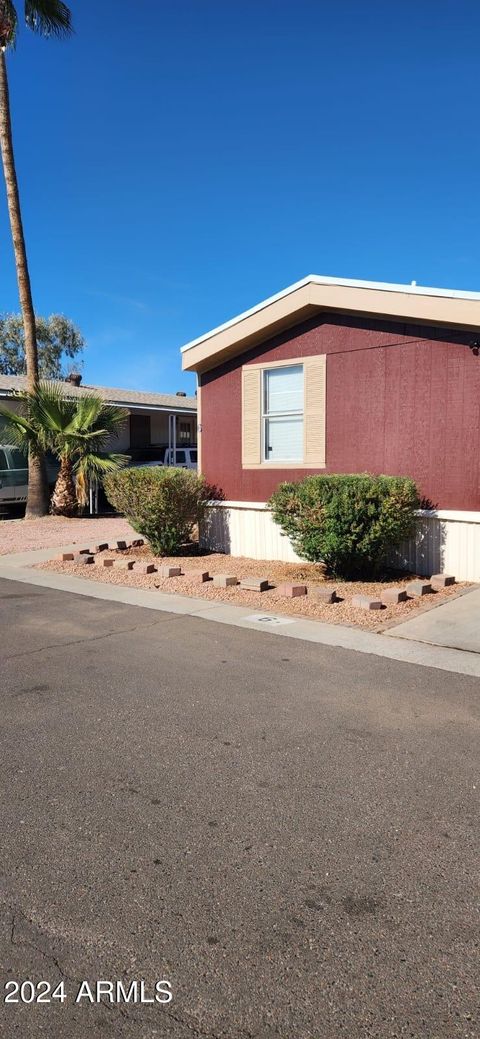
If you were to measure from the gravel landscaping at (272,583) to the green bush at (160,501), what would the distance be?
43 cm

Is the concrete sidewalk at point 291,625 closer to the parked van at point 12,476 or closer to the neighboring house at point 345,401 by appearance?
the neighboring house at point 345,401

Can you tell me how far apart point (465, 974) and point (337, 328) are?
8.96 m

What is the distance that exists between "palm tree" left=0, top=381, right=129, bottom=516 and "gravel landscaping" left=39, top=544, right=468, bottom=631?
6010mm

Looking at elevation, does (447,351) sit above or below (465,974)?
above

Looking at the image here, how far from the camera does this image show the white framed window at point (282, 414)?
10.8 meters

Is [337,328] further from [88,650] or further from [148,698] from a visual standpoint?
[148,698]

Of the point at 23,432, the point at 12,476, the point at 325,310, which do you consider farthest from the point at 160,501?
the point at 12,476

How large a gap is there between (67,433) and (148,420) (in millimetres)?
9918

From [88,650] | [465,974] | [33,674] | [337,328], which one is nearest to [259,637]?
[88,650]

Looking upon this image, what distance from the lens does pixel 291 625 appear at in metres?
7.07

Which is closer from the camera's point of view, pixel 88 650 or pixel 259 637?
pixel 88 650

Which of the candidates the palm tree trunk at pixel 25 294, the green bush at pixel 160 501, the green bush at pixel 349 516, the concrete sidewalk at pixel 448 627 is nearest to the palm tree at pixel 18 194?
the palm tree trunk at pixel 25 294

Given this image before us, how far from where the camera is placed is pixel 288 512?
898 cm

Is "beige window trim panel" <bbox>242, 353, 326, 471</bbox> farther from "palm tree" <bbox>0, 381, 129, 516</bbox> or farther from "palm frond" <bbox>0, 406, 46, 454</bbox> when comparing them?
"palm frond" <bbox>0, 406, 46, 454</bbox>
